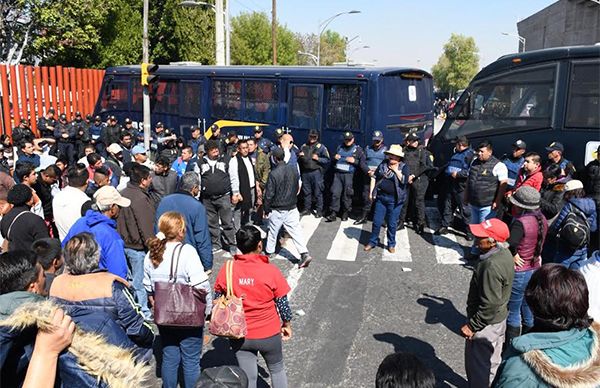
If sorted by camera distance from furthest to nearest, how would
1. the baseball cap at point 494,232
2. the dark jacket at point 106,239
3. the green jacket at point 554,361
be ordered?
the dark jacket at point 106,239
the baseball cap at point 494,232
the green jacket at point 554,361

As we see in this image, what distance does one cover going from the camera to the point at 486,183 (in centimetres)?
802

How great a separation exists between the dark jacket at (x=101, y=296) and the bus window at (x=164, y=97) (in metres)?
12.7

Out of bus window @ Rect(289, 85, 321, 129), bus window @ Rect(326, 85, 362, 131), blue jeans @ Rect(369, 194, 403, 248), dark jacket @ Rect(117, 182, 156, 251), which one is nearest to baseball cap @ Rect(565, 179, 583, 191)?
blue jeans @ Rect(369, 194, 403, 248)

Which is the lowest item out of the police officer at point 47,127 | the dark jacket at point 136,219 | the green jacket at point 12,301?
the dark jacket at point 136,219

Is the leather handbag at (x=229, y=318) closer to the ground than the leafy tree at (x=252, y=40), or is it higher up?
closer to the ground

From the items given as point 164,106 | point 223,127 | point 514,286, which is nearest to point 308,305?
point 514,286

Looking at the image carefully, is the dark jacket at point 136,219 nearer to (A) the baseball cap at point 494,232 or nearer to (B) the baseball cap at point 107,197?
(B) the baseball cap at point 107,197

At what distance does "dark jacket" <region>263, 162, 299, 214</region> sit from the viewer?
7.67 m

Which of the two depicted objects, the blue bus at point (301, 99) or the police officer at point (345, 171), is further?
the blue bus at point (301, 99)

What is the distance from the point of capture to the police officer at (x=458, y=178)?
918cm

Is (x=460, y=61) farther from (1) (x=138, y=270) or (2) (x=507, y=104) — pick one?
(1) (x=138, y=270)

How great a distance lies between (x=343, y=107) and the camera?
11.9m

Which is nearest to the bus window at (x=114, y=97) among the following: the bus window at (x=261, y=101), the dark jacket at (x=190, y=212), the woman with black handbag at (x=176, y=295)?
the bus window at (x=261, y=101)

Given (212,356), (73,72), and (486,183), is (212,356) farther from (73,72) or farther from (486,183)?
(73,72)
